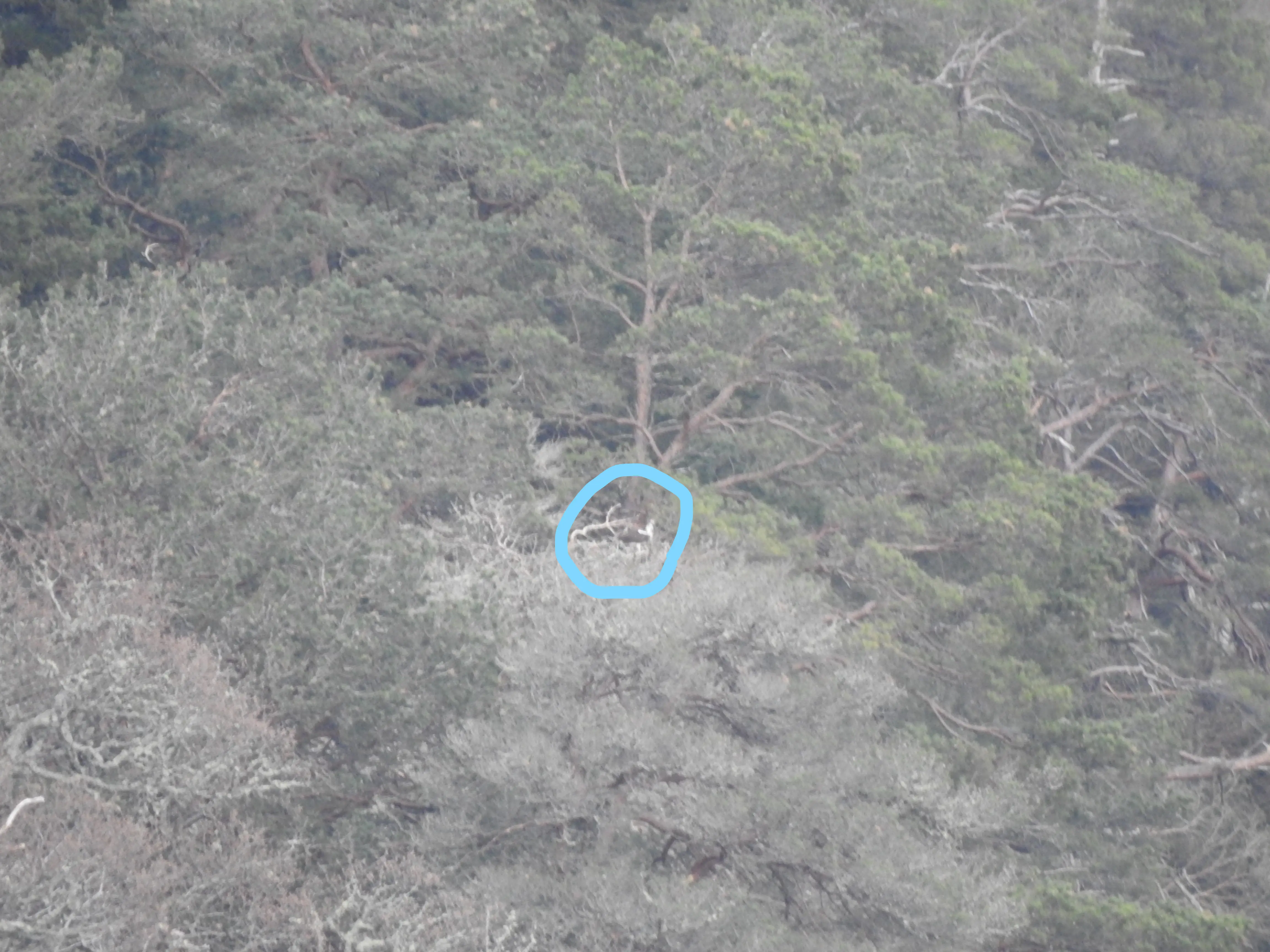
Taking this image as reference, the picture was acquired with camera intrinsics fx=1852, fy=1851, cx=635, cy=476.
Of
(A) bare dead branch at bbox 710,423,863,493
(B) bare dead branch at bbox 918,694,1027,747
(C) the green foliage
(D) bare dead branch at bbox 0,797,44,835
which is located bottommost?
(C) the green foliage

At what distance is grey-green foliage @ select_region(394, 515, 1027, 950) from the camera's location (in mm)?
10539

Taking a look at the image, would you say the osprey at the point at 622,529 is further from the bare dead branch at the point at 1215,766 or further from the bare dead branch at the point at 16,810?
the bare dead branch at the point at 1215,766

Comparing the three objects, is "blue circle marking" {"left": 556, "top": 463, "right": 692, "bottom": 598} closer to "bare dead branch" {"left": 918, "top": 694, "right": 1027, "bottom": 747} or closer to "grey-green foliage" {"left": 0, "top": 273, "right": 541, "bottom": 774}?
"grey-green foliage" {"left": 0, "top": 273, "right": 541, "bottom": 774}

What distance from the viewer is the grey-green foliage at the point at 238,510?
1103 centimetres

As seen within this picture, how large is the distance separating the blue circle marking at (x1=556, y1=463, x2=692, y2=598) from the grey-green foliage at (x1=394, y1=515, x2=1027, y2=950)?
0.38 feet

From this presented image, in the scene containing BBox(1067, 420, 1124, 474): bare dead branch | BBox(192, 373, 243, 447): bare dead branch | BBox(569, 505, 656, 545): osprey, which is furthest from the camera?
BBox(1067, 420, 1124, 474): bare dead branch

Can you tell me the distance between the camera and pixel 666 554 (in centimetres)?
1224

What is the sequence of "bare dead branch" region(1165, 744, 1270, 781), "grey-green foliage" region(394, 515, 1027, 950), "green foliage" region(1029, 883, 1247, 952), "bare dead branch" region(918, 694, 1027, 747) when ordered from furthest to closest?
"bare dead branch" region(1165, 744, 1270, 781) < "bare dead branch" region(918, 694, 1027, 747) < "green foliage" region(1029, 883, 1247, 952) < "grey-green foliage" region(394, 515, 1027, 950)

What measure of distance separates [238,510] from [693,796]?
3360mm

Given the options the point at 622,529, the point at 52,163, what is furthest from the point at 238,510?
the point at 52,163

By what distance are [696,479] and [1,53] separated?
5.97 meters

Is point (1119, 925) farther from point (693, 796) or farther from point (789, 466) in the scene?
point (693, 796)

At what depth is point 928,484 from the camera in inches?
575

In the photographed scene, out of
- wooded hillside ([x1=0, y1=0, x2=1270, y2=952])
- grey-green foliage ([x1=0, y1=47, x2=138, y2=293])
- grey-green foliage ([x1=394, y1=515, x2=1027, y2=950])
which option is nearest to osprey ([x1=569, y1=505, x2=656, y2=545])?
wooded hillside ([x1=0, y1=0, x2=1270, y2=952])
